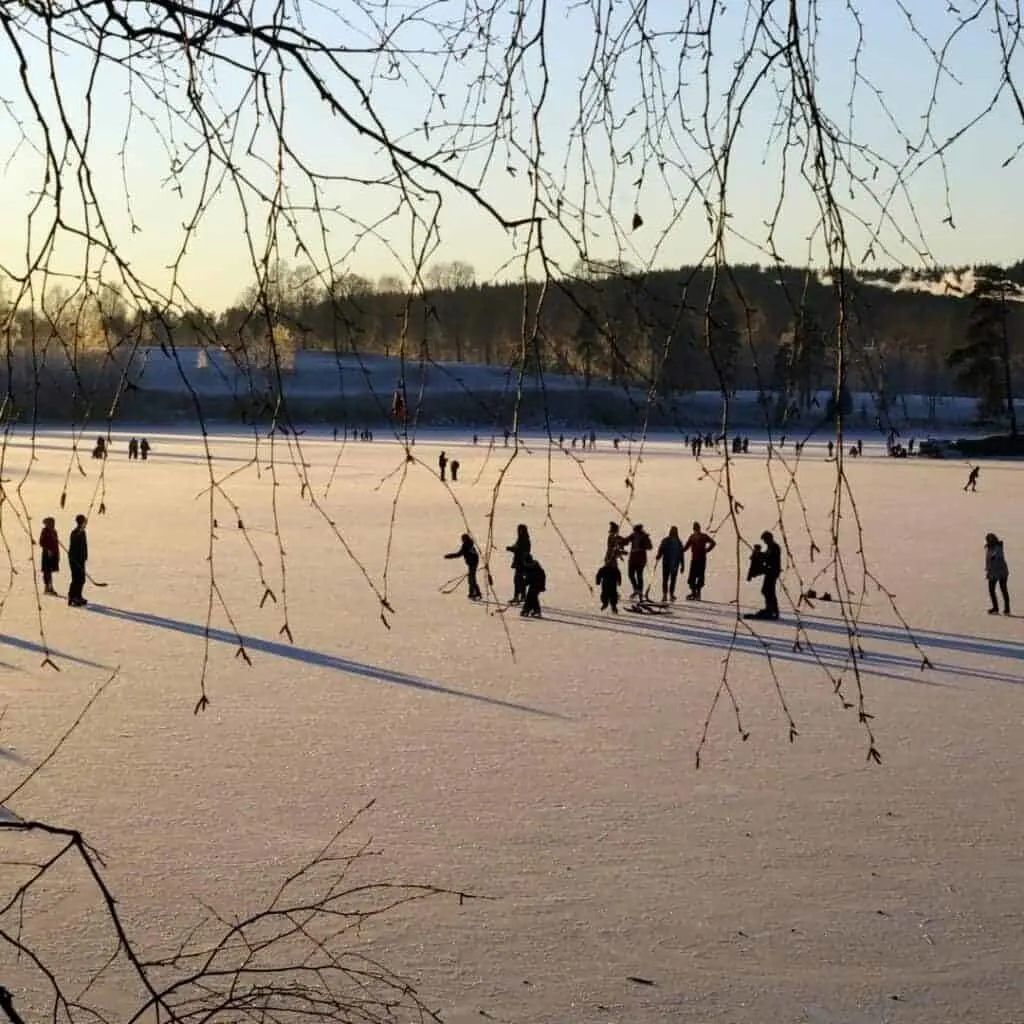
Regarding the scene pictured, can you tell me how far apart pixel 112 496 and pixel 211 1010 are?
27544 millimetres

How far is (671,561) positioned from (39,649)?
6.80 metres

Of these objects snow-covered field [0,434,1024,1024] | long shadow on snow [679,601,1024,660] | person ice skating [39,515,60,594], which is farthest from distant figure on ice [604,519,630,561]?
long shadow on snow [679,601,1024,660]

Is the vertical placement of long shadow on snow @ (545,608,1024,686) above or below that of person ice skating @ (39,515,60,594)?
below

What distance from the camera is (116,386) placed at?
71.4 inches

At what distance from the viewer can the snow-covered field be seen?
507 centimetres

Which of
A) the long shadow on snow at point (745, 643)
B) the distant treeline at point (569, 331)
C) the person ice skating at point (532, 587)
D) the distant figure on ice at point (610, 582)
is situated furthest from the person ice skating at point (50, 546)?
the distant figure on ice at point (610, 582)

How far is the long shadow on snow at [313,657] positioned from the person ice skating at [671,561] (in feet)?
13.0

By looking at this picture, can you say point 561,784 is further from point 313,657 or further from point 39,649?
point 39,649

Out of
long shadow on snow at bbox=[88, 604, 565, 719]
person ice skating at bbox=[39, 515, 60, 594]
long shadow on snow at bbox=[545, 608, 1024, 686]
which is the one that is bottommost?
long shadow on snow at bbox=[88, 604, 565, 719]

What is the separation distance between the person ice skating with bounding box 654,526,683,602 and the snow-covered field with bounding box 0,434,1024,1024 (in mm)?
416

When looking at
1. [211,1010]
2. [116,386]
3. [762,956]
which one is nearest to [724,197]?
[116,386]

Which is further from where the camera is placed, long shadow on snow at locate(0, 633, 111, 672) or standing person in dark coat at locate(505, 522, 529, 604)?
standing person in dark coat at locate(505, 522, 529, 604)

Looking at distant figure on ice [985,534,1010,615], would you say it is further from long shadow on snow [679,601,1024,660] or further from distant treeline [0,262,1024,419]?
distant treeline [0,262,1024,419]

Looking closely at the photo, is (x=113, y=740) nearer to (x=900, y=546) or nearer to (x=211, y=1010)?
(x=211, y=1010)
